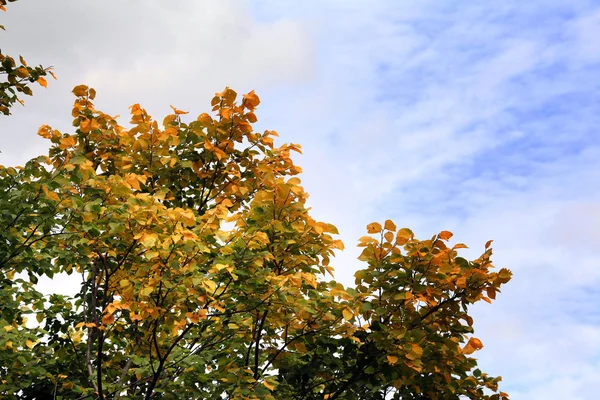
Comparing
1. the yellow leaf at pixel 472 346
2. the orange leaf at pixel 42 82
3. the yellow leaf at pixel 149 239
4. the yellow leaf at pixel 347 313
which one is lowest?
the yellow leaf at pixel 149 239

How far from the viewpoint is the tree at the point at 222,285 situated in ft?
24.5

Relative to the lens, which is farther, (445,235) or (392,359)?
(445,235)

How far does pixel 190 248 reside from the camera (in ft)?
23.0

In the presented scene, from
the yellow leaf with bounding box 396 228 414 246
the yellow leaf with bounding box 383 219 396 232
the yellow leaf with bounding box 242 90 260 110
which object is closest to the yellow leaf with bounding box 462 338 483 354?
the yellow leaf with bounding box 396 228 414 246

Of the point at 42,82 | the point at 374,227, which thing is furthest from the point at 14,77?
the point at 374,227

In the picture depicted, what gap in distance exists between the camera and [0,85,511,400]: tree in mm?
7457

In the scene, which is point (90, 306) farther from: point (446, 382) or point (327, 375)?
point (446, 382)

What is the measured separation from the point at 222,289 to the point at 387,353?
222cm

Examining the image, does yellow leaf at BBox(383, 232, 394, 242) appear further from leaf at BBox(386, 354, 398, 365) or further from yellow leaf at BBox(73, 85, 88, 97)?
yellow leaf at BBox(73, 85, 88, 97)

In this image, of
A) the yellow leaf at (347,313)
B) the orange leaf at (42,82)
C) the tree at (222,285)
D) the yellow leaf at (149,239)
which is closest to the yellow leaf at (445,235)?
the tree at (222,285)

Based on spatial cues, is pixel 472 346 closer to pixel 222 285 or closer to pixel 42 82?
pixel 222 285

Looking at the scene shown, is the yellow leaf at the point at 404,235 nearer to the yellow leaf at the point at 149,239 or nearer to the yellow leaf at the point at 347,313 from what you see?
the yellow leaf at the point at 347,313

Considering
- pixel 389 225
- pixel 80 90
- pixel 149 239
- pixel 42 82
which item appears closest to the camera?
pixel 149 239

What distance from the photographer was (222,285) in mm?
8492
